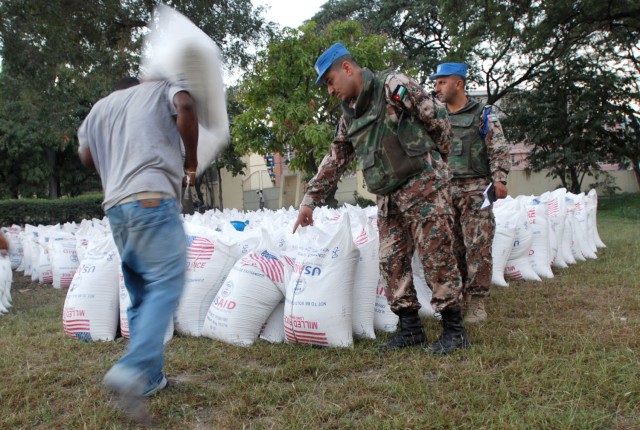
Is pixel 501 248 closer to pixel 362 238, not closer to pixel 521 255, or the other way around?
pixel 521 255

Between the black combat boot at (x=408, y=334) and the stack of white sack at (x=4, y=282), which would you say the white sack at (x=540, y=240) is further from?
the stack of white sack at (x=4, y=282)

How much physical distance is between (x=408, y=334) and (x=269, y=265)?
0.85 m

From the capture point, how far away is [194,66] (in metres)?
1.89

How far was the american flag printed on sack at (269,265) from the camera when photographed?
113 inches

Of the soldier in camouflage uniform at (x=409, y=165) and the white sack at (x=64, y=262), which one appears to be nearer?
the soldier in camouflage uniform at (x=409, y=165)

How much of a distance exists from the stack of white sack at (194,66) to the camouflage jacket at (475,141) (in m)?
1.76

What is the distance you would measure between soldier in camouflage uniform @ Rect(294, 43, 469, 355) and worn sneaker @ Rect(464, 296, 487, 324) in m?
0.56

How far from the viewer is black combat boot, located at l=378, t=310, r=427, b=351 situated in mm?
2580

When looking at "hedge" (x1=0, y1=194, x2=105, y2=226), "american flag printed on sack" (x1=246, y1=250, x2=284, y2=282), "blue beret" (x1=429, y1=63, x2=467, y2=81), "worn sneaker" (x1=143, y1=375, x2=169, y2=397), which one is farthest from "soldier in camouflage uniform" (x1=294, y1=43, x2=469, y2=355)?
"hedge" (x1=0, y1=194, x2=105, y2=226)

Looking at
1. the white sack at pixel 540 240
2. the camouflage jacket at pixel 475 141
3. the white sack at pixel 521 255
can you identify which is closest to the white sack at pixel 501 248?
the white sack at pixel 521 255

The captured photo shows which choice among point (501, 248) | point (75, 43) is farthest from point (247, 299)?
point (75, 43)

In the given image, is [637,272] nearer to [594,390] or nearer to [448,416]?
[594,390]

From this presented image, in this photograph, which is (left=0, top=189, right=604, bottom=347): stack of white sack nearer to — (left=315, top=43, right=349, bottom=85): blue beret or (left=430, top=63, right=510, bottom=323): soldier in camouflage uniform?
(left=430, top=63, right=510, bottom=323): soldier in camouflage uniform

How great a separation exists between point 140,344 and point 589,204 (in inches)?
232
